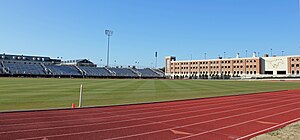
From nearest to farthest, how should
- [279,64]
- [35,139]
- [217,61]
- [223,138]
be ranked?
1. [35,139]
2. [223,138]
3. [279,64]
4. [217,61]

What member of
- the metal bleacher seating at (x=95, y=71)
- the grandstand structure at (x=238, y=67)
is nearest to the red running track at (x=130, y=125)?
the grandstand structure at (x=238, y=67)

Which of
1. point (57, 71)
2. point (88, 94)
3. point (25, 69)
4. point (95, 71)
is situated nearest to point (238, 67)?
point (95, 71)

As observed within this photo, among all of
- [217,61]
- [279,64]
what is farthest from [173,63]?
[279,64]

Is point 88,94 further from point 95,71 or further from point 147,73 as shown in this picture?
point 147,73

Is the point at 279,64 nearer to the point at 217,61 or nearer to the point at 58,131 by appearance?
the point at 217,61

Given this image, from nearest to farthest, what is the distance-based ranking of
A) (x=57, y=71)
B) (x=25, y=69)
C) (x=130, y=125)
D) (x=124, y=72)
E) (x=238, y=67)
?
1. (x=130, y=125)
2. (x=25, y=69)
3. (x=57, y=71)
4. (x=238, y=67)
5. (x=124, y=72)

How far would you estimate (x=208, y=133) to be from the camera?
821 cm

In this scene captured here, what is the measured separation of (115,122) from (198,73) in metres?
124

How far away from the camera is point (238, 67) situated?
117m

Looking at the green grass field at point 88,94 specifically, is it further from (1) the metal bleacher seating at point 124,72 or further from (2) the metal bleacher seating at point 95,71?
(1) the metal bleacher seating at point 124,72

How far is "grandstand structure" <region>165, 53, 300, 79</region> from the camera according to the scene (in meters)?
101

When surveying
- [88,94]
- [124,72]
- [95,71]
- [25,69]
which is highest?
[25,69]

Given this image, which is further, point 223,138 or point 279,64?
point 279,64

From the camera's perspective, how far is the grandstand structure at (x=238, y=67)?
10100cm
